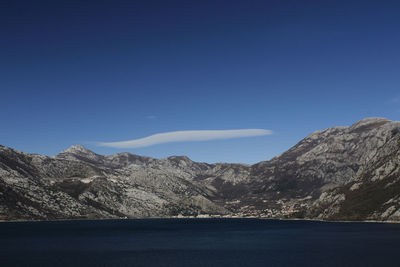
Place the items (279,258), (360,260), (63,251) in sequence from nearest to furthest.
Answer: (360,260) < (279,258) < (63,251)

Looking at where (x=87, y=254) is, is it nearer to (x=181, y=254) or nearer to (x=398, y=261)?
(x=181, y=254)

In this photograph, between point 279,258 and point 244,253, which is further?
point 244,253

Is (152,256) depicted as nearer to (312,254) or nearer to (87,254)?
(87,254)

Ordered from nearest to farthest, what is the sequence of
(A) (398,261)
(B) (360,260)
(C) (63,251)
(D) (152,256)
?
1. (A) (398,261)
2. (B) (360,260)
3. (D) (152,256)
4. (C) (63,251)

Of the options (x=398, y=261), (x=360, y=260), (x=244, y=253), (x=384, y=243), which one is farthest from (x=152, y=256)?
(x=384, y=243)

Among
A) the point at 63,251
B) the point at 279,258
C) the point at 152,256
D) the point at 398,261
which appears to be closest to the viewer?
the point at 398,261

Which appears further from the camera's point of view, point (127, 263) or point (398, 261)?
point (127, 263)

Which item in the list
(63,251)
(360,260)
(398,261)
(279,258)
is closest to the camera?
(398,261)

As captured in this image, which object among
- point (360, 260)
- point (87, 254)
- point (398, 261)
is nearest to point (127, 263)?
point (87, 254)
